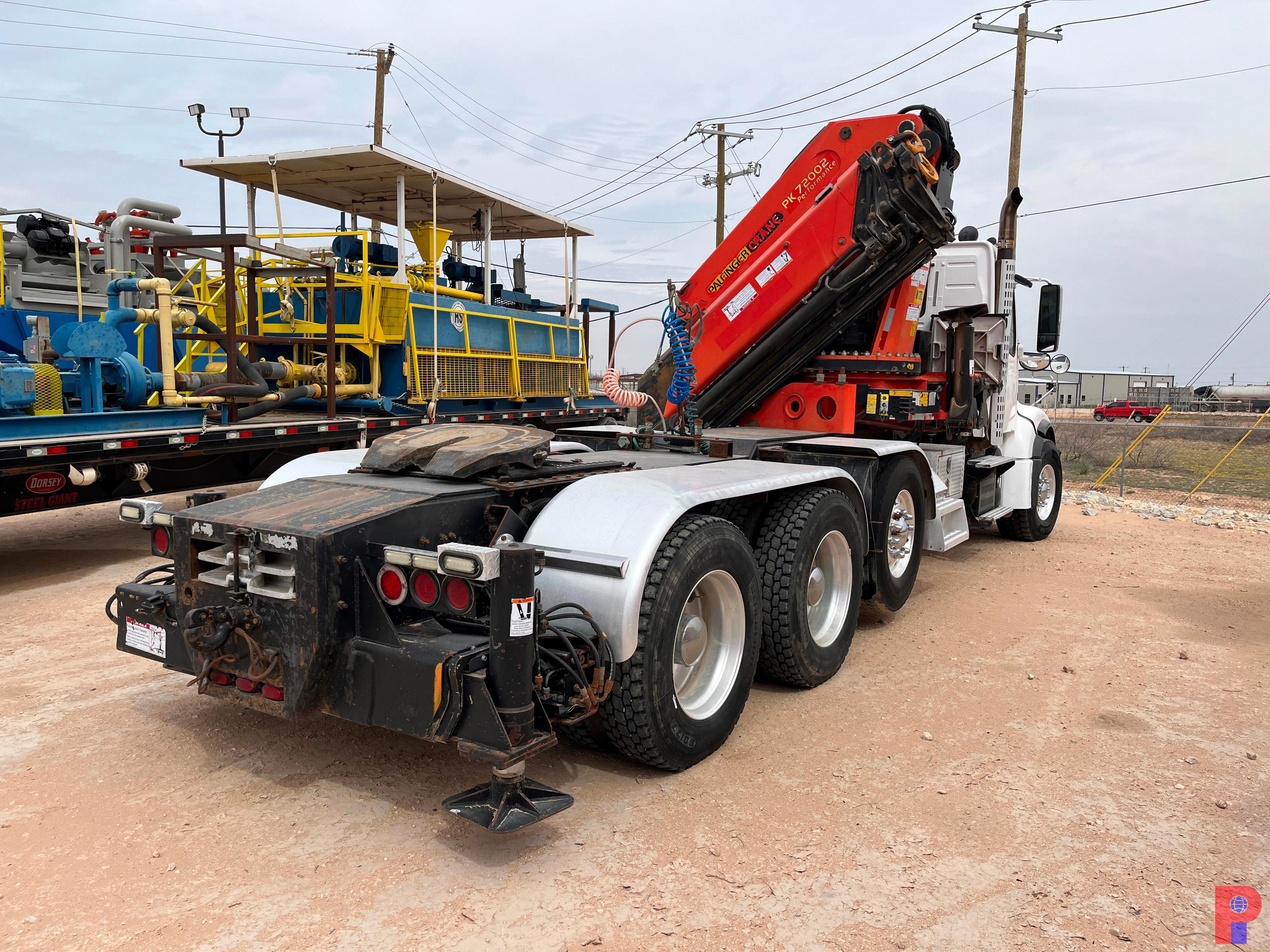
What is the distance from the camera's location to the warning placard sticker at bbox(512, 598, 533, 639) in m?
2.92

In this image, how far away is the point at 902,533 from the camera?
624 centimetres

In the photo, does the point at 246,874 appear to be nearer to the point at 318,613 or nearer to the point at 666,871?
the point at 318,613

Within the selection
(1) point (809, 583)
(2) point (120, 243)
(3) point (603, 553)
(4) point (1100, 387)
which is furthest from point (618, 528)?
(4) point (1100, 387)

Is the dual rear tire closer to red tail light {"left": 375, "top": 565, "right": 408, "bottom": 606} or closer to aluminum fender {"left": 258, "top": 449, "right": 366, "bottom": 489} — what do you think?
red tail light {"left": 375, "top": 565, "right": 408, "bottom": 606}

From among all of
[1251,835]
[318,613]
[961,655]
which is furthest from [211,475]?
[1251,835]

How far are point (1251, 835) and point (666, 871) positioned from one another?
2199 millimetres

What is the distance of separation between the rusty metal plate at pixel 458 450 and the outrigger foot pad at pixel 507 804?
4.30 ft

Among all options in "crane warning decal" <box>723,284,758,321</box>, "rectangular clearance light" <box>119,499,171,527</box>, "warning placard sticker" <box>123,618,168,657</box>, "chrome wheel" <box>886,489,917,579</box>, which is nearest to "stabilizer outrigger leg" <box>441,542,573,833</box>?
"warning placard sticker" <box>123,618,168,657</box>

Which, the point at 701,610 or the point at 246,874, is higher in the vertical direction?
the point at 701,610

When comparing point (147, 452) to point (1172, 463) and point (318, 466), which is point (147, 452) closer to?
point (318, 466)

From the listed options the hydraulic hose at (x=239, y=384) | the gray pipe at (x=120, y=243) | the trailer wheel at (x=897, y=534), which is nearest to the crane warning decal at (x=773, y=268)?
the trailer wheel at (x=897, y=534)

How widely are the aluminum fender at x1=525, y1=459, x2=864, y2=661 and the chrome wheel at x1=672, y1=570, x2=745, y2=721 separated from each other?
41 cm

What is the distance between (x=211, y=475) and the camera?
27.1ft

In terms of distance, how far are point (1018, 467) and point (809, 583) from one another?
16.6 feet
